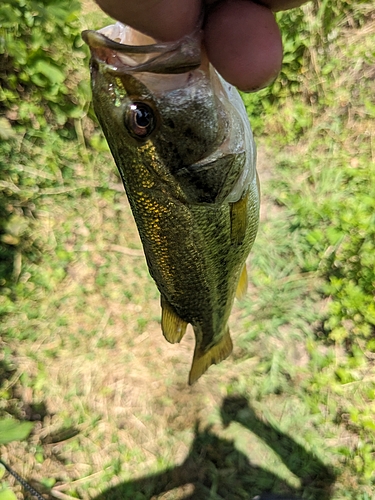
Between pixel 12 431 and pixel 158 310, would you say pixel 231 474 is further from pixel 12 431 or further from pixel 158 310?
pixel 12 431

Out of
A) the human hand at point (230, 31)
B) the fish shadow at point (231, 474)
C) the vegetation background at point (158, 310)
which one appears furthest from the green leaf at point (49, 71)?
the fish shadow at point (231, 474)

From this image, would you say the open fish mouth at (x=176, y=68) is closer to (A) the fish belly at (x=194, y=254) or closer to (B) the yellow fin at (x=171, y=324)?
(A) the fish belly at (x=194, y=254)

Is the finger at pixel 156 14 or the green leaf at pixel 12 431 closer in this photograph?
the finger at pixel 156 14

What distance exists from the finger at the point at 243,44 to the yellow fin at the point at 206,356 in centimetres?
125

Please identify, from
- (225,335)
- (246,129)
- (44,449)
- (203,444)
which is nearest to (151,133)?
(246,129)

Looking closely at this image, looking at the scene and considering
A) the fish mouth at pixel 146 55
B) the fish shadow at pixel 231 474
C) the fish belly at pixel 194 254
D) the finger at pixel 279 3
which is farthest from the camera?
the fish shadow at pixel 231 474

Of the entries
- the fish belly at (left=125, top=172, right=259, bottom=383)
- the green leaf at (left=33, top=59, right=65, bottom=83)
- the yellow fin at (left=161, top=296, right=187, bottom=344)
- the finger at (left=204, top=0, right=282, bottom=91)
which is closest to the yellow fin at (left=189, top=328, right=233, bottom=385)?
the fish belly at (left=125, top=172, right=259, bottom=383)

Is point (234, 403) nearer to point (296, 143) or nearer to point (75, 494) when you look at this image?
point (75, 494)

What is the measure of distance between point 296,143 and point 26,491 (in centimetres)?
338

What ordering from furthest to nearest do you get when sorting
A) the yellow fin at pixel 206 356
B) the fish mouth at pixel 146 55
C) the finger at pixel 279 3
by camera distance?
the yellow fin at pixel 206 356
the finger at pixel 279 3
the fish mouth at pixel 146 55

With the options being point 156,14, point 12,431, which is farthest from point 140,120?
point 12,431

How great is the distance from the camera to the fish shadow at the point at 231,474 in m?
2.55

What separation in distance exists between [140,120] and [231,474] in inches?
103

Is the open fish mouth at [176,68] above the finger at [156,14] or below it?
below
